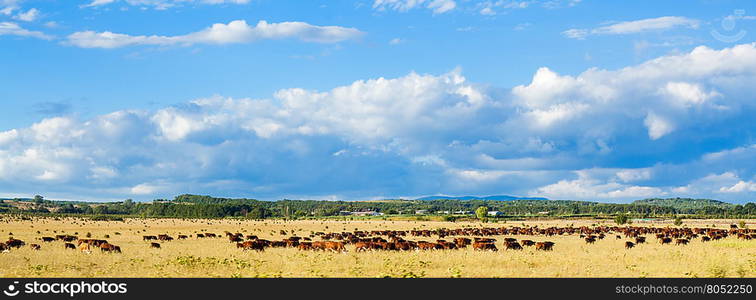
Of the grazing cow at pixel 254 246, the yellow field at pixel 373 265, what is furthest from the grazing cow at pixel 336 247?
the grazing cow at pixel 254 246

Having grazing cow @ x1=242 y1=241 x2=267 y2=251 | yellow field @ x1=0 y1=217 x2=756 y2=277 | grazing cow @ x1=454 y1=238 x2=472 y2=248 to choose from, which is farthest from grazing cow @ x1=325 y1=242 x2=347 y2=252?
grazing cow @ x1=454 y1=238 x2=472 y2=248

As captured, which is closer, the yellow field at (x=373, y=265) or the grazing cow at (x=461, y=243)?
the yellow field at (x=373, y=265)

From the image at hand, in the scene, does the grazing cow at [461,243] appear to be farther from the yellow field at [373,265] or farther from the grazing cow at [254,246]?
the grazing cow at [254,246]

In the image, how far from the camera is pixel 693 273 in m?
27.2

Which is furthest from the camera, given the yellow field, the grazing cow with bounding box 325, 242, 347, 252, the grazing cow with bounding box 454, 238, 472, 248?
the grazing cow with bounding box 454, 238, 472, 248

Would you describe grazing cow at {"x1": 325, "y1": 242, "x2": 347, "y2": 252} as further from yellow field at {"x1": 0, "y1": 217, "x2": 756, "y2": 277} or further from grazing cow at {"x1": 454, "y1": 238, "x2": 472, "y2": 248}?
grazing cow at {"x1": 454, "y1": 238, "x2": 472, "y2": 248}

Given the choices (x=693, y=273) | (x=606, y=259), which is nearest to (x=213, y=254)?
(x=606, y=259)

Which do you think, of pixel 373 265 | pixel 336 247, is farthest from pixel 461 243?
pixel 373 265

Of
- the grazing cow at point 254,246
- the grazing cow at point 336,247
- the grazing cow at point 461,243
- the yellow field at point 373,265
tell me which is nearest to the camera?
the yellow field at point 373,265

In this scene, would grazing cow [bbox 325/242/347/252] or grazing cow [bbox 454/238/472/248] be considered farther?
grazing cow [bbox 454/238/472/248]
